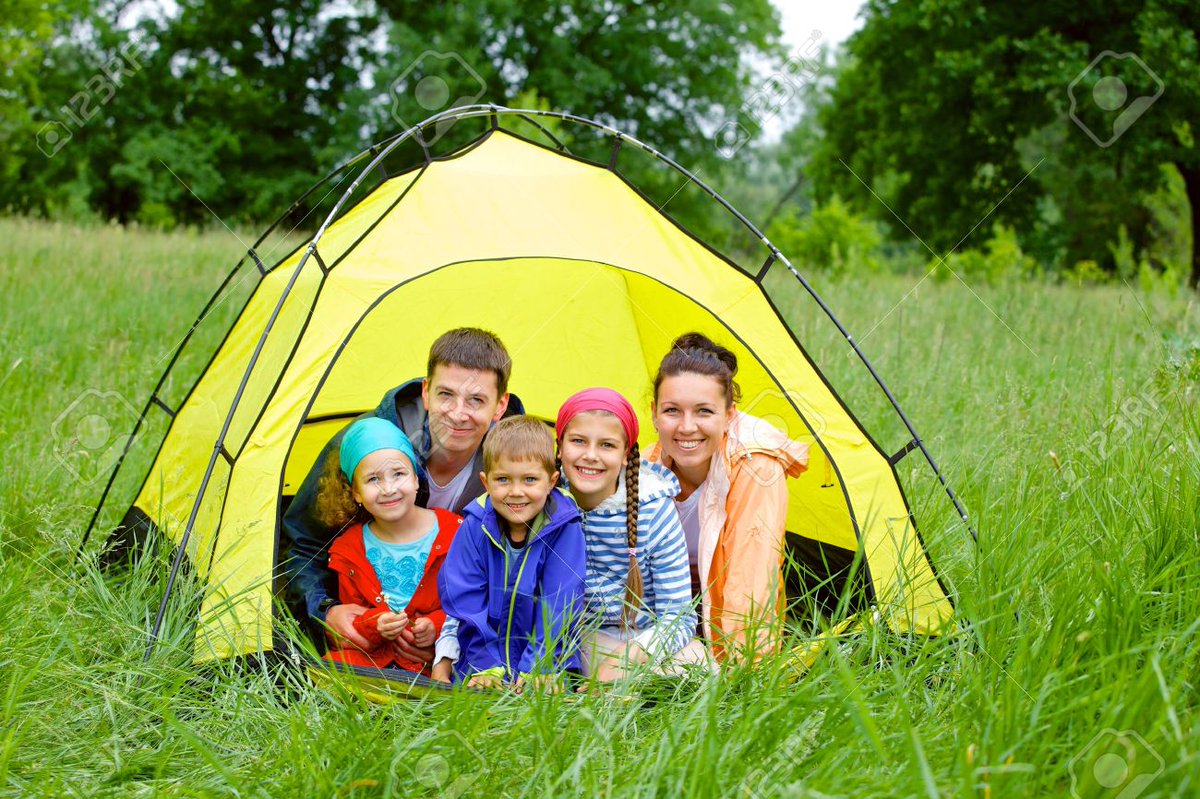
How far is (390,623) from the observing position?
275cm

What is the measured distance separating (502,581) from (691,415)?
71 centimetres

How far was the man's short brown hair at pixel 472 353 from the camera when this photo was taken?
10.0 feet

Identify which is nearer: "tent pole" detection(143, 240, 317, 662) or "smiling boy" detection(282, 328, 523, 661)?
"tent pole" detection(143, 240, 317, 662)

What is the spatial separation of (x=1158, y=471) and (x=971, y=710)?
4.13 ft

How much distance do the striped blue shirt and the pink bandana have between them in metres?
0.16

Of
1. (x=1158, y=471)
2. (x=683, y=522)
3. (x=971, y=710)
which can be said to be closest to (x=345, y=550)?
(x=683, y=522)

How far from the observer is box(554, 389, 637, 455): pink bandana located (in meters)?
2.73

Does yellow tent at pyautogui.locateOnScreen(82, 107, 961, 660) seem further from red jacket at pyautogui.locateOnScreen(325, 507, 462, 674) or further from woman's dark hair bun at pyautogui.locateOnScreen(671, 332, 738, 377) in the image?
red jacket at pyautogui.locateOnScreen(325, 507, 462, 674)

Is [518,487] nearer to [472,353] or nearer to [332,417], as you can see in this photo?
[472,353]

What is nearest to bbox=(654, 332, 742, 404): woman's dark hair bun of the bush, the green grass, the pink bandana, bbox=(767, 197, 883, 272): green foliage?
the pink bandana

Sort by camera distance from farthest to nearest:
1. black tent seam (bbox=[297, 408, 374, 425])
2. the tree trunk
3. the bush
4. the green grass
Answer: the bush → the tree trunk → black tent seam (bbox=[297, 408, 374, 425]) → the green grass

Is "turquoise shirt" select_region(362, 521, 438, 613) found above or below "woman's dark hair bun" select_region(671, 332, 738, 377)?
below

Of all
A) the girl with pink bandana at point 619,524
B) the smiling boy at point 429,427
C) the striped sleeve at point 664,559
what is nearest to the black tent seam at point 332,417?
the smiling boy at point 429,427

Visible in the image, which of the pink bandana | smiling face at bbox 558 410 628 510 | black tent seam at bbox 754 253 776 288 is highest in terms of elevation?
black tent seam at bbox 754 253 776 288
